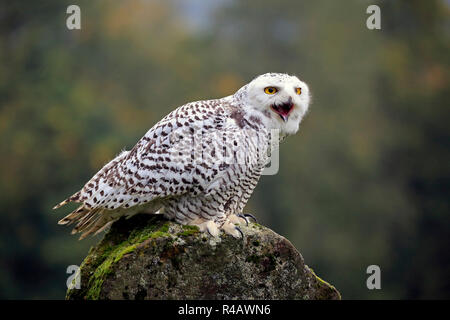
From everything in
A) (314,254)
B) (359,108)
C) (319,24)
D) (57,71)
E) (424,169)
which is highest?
(319,24)

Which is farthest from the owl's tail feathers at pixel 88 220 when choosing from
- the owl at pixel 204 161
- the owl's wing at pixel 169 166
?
the owl's wing at pixel 169 166

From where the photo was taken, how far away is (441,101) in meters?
22.1

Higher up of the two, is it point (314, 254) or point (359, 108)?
point (359, 108)

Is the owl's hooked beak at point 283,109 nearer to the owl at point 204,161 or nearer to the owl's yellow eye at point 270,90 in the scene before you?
the owl at point 204,161

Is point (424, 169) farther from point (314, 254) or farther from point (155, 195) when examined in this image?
point (155, 195)

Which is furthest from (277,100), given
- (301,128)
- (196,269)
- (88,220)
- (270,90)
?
(301,128)

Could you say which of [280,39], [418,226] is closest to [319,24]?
[280,39]

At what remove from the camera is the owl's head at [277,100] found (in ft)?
15.9

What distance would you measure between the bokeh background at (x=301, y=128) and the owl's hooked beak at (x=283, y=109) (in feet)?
45.5

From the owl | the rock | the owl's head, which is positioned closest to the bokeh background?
the owl

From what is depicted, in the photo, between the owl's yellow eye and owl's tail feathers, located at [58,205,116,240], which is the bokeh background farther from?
the owl's yellow eye

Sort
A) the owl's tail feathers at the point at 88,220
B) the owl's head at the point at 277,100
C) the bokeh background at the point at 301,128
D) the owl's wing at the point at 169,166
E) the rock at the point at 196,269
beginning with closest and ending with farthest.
Result: the rock at the point at 196,269, the owl's wing at the point at 169,166, the owl's head at the point at 277,100, the owl's tail feathers at the point at 88,220, the bokeh background at the point at 301,128

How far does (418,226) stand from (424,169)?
6.87ft

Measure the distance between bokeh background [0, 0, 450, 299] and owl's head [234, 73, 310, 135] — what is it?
45.3ft
